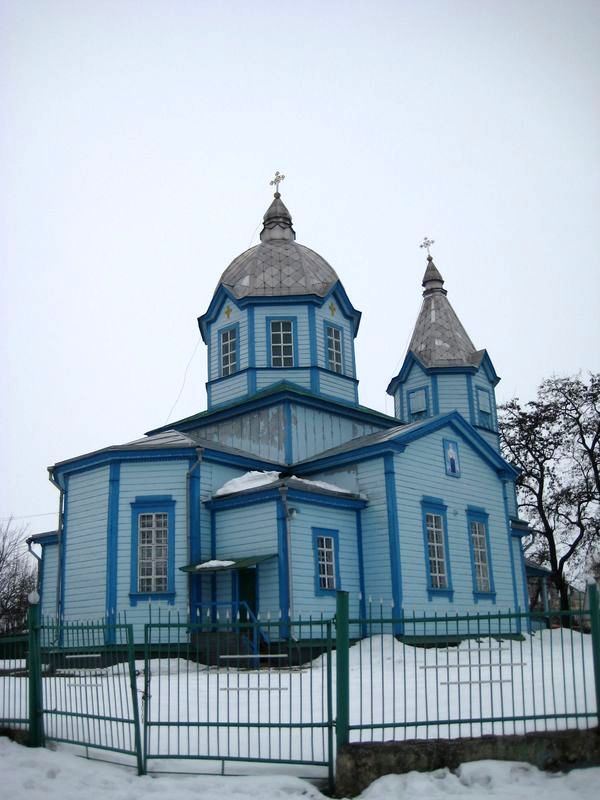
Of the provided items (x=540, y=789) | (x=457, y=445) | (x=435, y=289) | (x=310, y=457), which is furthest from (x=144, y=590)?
(x=435, y=289)

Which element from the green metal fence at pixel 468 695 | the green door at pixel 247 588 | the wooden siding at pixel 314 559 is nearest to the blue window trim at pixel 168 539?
the green door at pixel 247 588

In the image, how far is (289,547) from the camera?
17484mm

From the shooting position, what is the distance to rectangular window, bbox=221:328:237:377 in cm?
2398

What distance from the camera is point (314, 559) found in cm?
1802

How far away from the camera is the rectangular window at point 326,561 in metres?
18.2

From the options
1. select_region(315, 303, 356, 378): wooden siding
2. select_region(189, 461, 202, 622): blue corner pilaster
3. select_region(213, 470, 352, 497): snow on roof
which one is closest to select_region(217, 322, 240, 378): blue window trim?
select_region(315, 303, 356, 378): wooden siding

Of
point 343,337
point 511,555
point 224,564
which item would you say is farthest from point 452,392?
point 224,564

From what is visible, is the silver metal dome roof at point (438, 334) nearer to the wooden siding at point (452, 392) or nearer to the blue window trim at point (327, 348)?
the wooden siding at point (452, 392)

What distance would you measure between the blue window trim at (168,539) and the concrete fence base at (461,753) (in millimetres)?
11012

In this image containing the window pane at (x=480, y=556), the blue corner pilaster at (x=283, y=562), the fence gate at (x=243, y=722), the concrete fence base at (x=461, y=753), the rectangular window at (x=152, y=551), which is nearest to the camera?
the concrete fence base at (x=461, y=753)

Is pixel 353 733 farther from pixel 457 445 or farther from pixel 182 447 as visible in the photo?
pixel 457 445

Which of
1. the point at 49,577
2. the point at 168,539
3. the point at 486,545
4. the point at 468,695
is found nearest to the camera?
the point at 468,695

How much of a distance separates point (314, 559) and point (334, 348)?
8.16 metres

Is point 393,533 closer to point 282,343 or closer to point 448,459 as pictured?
point 448,459
